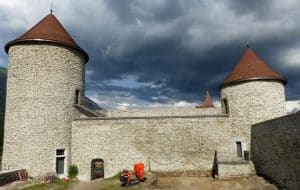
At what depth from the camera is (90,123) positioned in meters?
20.1

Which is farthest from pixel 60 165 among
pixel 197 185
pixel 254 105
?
pixel 254 105

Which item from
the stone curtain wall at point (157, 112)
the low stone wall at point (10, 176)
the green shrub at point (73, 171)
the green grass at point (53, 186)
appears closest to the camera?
the green grass at point (53, 186)

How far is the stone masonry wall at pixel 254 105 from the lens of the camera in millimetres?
19406

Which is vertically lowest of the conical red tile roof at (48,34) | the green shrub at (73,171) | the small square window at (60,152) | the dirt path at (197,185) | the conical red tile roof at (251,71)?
the dirt path at (197,185)

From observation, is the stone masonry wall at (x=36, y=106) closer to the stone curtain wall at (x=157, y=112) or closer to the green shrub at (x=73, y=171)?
the green shrub at (x=73, y=171)

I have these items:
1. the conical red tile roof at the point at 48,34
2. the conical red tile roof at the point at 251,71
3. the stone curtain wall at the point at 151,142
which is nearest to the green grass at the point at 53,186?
the stone curtain wall at the point at 151,142

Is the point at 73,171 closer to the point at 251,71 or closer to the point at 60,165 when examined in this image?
the point at 60,165

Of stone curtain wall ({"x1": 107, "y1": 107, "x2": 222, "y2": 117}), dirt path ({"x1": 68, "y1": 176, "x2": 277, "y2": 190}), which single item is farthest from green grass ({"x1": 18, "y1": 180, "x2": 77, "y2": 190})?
stone curtain wall ({"x1": 107, "y1": 107, "x2": 222, "y2": 117})

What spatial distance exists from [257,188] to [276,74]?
317 inches

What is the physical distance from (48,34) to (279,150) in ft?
46.8

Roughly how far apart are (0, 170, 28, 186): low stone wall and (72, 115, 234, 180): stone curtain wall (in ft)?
10.8

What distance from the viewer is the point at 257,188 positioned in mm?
15359

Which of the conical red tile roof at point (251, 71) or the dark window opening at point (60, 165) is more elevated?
the conical red tile roof at point (251, 71)

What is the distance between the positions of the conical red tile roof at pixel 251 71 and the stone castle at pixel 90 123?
62 mm
